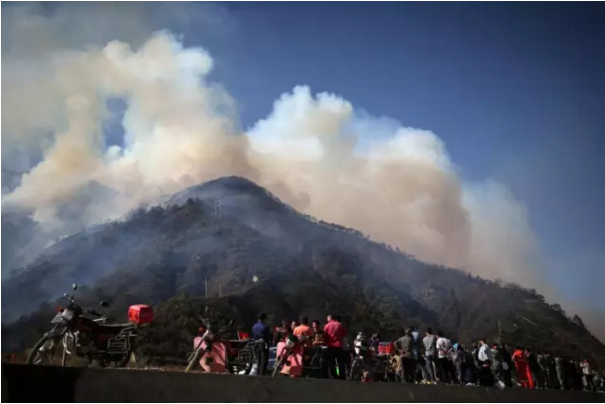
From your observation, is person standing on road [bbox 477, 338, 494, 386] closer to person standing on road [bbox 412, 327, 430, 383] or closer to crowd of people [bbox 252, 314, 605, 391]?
crowd of people [bbox 252, 314, 605, 391]

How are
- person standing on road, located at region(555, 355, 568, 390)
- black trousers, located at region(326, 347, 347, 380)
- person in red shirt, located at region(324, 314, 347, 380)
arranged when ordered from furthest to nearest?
person standing on road, located at region(555, 355, 568, 390) → person in red shirt, located at region(324, 314, 347, 380) → black trousers, located at region(326, 347, 347, 380)

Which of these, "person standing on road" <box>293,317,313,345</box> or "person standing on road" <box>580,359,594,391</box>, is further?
"person standing on road" <box>580,359,594,391</box>

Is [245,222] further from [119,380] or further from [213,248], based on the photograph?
[119,380]

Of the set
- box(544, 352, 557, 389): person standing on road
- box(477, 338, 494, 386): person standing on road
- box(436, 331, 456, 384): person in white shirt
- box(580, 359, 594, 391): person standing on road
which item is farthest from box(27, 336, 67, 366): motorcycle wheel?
box(580, 359, 594, 391): person standing on road

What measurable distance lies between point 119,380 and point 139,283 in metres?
3.56

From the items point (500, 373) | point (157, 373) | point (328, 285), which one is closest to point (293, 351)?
point (157, 373)

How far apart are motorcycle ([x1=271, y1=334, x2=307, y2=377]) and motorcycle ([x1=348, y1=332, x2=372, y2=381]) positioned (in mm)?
1123

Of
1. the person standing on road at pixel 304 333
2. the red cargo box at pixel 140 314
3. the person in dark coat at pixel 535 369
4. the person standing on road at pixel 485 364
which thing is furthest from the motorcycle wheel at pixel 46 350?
the person in dark coat at pixel 535 369

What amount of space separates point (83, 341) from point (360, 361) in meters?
4.12

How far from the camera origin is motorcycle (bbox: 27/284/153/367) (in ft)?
29.7

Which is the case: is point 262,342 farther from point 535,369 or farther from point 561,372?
point 561,372

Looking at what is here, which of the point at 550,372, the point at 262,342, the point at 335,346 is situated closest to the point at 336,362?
the point at 335,346

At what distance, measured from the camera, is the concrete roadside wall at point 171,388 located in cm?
720

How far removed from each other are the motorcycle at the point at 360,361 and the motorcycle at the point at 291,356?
1.12 metres
